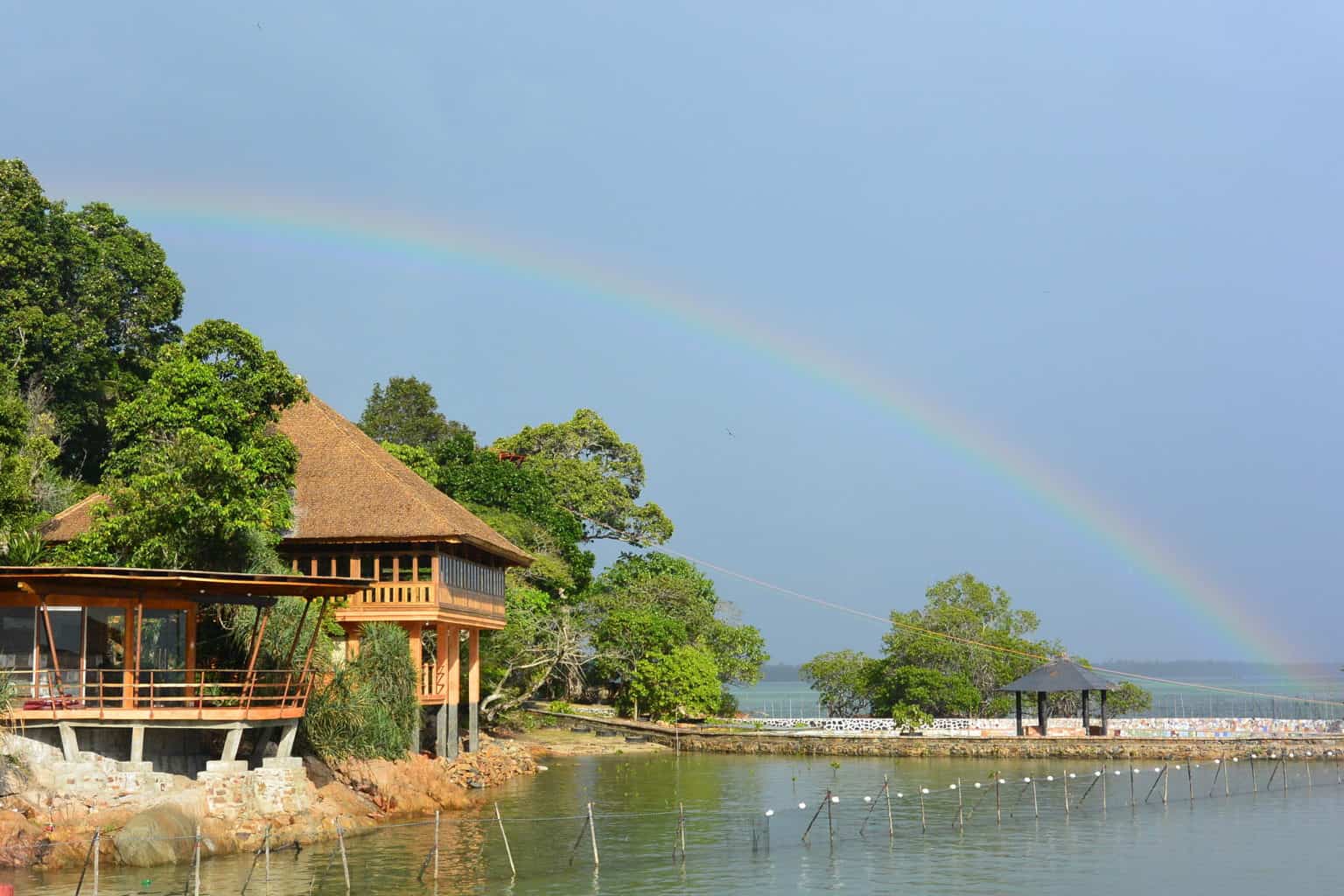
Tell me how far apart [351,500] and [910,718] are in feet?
88.8

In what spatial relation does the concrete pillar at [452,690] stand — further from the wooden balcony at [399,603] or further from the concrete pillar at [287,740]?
the concrete pillar at [287,740]

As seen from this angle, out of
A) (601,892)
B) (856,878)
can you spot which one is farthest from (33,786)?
(856,878)

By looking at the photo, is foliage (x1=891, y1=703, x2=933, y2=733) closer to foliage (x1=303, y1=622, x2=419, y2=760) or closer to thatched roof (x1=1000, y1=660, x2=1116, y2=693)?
thatched roof (x1=1000, y1=660, x2=1116, y2=693)

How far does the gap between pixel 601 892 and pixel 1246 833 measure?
55.3ft

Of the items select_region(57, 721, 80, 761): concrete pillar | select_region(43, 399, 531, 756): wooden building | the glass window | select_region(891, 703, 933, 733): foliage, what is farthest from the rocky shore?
select_region(891, 703, 933, 733): foliage

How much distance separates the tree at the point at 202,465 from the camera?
30984 millimetres

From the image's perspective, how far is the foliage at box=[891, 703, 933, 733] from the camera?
53781 mm

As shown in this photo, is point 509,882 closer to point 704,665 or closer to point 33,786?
point 33,786

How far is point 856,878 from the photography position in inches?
971

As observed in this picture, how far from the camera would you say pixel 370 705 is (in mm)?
31453

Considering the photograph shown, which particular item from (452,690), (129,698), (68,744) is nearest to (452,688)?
(452,690)

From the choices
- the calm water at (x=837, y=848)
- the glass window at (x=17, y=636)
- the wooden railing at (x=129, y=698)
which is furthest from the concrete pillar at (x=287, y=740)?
the glass window at (x=17, y=636)

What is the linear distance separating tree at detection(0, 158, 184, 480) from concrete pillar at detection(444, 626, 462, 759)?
1471 cm

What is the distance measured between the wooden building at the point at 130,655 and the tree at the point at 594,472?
1415 inches
